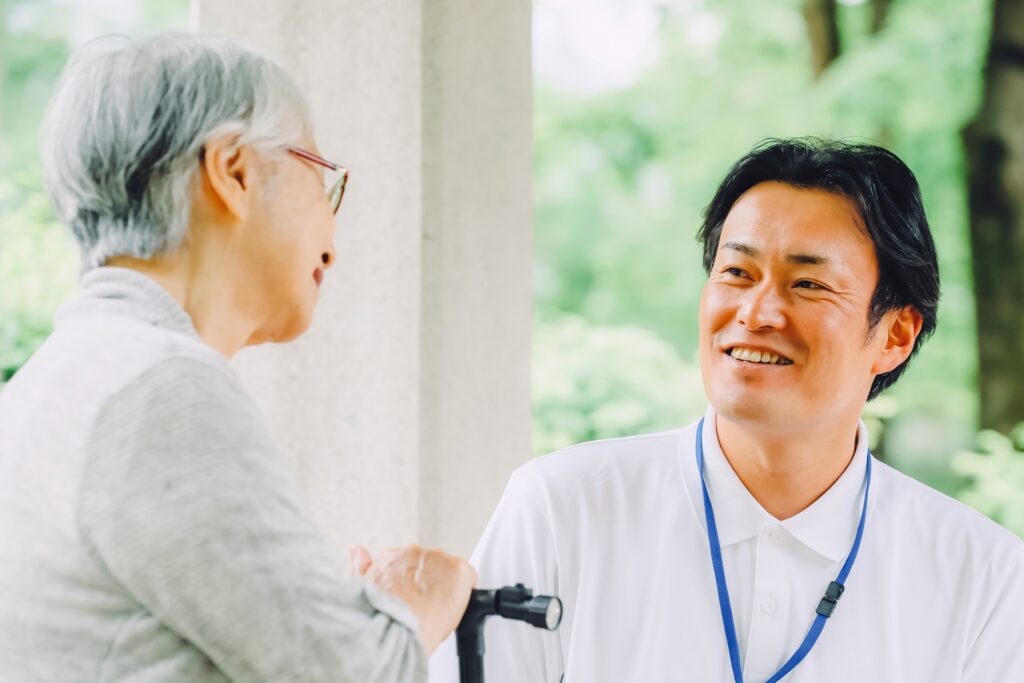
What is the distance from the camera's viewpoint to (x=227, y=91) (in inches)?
52.6

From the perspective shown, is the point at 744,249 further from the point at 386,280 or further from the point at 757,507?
the point at 386,280

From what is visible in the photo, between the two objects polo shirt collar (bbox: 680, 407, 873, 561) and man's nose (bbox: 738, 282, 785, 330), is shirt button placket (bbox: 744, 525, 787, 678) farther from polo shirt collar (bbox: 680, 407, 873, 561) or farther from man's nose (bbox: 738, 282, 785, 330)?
man's nose (bbox: 738, 282, 785, 330)

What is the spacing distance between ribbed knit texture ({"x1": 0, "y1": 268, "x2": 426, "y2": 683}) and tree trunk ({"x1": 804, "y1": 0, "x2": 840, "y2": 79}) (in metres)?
6.68

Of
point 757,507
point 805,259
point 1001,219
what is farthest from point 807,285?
point 1001,219

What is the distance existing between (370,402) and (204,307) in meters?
1.37

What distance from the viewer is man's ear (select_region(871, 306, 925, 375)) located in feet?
6.93

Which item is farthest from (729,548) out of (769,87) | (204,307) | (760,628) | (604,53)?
(604,53)

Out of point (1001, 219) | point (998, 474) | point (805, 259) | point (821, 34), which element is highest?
point (821, 34)

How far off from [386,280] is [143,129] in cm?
140

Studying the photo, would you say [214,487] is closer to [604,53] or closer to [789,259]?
[789,259]

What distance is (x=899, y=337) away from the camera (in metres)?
2.13

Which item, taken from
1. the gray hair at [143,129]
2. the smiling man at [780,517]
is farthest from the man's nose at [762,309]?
the gray hair at [143,129]

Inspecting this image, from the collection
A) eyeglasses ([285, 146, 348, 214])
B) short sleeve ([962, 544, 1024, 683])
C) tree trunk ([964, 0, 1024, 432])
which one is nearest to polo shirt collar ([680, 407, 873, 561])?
short sleeve ([962, 544, 1024, 683])

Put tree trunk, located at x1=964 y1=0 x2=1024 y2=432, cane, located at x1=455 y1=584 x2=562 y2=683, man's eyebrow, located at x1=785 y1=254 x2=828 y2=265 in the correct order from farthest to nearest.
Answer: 1. tree trunk, located at x1=964 y1=0 x2=1024 y2=432
2. man's eyebrow, located at x1=785 y1=254 x2=828 y2=265
3. cane, located at x1=455 y1=584 x2=562 y2=683
